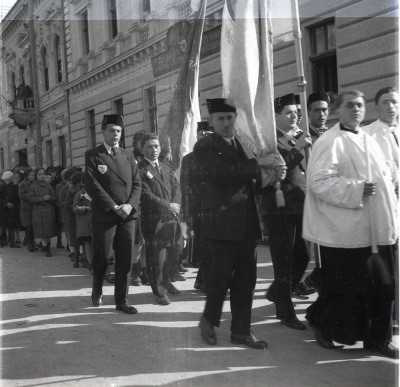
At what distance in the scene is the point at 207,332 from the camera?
13.3 ft

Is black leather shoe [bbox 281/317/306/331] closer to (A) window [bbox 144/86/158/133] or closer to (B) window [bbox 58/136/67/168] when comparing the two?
(A) window [bbox 144/86/158/133]

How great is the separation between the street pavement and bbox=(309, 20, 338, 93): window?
4.34m

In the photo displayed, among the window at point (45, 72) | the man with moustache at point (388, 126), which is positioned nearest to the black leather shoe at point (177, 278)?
the window at point (45, 72)

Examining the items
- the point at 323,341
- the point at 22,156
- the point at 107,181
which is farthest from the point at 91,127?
the point at 323,341

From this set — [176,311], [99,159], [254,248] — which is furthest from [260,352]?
[99,159]

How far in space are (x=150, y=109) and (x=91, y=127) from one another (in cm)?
65

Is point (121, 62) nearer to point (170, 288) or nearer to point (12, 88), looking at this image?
point (12, 88)

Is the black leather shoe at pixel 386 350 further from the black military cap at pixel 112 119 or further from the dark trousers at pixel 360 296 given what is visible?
the black military cap at pixel 112 119

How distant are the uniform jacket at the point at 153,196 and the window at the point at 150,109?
0.49 metres

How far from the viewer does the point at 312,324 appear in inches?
158

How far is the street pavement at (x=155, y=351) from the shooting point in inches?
133

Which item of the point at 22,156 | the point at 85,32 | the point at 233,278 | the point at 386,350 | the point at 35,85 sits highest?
the point at 85,32

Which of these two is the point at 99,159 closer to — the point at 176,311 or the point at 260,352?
the point at 176,311

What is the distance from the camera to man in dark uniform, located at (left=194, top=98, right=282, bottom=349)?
3.88 meters
